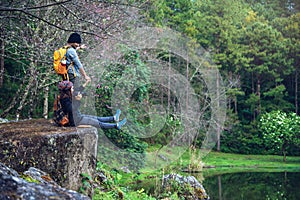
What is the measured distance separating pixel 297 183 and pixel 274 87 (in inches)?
626

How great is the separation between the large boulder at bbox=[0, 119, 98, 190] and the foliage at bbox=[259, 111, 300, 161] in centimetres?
2135

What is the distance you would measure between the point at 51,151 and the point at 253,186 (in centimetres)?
1150

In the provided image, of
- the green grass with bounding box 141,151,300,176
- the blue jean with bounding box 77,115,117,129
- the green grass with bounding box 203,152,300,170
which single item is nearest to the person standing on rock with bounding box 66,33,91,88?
the blue jean with bounding box 77,115,117,129

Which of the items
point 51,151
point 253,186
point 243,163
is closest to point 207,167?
point 243,163

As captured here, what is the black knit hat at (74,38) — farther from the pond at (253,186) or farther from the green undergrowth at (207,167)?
the pond at (253,186)

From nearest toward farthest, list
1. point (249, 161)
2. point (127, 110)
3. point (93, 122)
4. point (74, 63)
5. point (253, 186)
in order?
point (74, 63), point (93, 122), point (127, 110), point (253, 186), point (249, 161)

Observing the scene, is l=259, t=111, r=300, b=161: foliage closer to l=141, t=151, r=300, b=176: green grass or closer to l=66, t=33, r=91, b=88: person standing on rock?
l=141, t=151, r=300, b=176: green grass

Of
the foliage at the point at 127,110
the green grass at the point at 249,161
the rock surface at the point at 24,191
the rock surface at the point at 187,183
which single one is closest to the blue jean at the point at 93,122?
the rock surface at the point at 24,191

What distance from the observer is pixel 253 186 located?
15.2 meters

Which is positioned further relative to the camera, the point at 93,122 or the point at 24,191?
the point at 93,122

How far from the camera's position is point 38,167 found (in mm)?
4770

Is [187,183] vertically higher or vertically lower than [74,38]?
lower

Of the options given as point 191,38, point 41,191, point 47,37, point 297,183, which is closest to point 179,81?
point 191,38

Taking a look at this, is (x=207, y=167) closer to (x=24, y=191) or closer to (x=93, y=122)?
(x=93, y=122)
